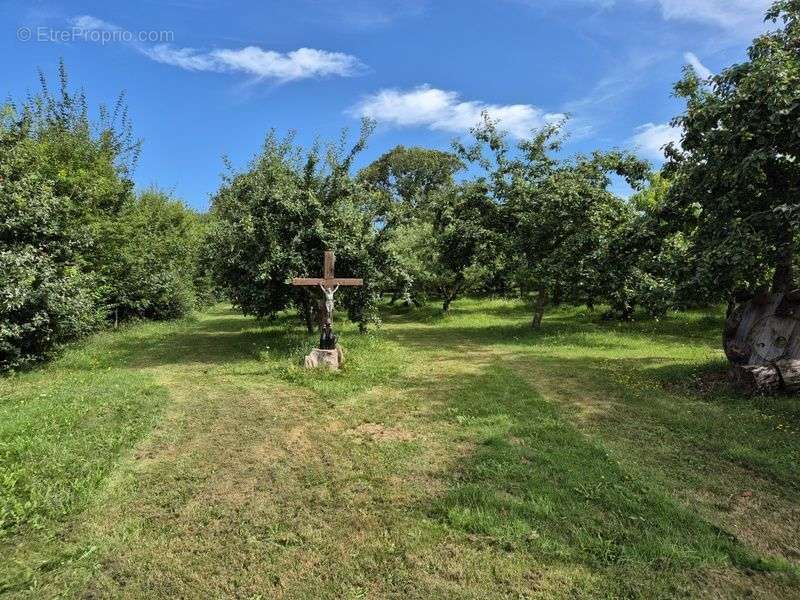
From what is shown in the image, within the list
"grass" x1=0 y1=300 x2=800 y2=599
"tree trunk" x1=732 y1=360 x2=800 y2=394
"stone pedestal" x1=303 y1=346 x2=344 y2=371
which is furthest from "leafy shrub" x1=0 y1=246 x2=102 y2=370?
"tree trunk" x1=732 y1=360 x2=800 y2=394

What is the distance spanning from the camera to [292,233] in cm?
1344

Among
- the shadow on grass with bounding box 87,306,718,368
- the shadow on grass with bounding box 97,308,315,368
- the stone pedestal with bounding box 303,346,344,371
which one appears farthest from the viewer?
the shadow on grass with bounding box 87,306,718,368

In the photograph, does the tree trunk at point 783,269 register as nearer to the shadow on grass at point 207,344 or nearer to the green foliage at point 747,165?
the green foliage at point 747,165

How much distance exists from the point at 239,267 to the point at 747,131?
12159 mm

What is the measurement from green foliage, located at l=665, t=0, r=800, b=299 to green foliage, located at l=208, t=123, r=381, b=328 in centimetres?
794

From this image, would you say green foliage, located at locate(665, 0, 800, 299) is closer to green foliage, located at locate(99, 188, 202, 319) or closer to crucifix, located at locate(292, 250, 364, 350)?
crucifix, located at locate(292, 250, 364, 350)

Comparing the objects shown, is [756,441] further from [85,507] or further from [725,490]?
[85,507]

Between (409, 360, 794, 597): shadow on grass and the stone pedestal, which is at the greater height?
the stone pedestal

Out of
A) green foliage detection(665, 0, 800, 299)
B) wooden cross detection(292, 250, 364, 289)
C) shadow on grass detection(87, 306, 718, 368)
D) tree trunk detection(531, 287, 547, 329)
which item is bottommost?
shadow on grass detection(87, 306, 718, 368)

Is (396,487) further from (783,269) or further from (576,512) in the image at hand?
(783,269)

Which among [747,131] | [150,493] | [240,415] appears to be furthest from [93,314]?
[747,131]

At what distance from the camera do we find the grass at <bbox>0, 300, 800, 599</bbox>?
3.72 metres

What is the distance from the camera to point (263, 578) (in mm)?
3727

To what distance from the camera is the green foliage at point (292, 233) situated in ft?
42.9
